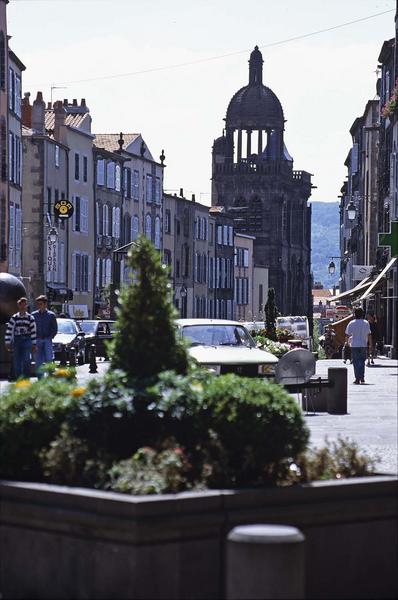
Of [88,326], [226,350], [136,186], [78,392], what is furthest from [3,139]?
[78,392]

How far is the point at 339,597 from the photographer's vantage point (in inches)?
323

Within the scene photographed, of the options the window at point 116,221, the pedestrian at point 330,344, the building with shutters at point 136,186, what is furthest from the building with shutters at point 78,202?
the pedestrian at point 330,344

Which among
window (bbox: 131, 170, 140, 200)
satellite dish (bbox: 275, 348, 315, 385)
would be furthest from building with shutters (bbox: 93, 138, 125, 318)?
satellite dish (bbox: 275, 348, 315, 385)

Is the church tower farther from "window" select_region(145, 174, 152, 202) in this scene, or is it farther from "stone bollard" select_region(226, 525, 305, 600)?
"stone bollard" select_region(226, 525, 305, 600)

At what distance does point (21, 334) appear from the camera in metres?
27.8

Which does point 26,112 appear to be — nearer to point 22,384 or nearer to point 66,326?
point 66,326

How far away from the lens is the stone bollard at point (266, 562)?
6.70 meters

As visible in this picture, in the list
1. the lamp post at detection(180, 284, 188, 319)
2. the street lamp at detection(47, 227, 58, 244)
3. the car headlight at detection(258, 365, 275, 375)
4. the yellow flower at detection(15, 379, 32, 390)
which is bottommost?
the car headlight at detection(258, 365, 275, 375)

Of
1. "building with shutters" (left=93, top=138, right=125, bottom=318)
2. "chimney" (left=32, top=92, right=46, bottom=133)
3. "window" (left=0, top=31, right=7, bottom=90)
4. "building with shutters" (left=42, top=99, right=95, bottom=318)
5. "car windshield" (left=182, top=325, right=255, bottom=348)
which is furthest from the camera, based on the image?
"building with shutters" (left=93, top=138, right=125, bottom=318)

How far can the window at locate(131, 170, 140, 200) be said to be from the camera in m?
109

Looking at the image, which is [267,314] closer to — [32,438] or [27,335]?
[27,335]

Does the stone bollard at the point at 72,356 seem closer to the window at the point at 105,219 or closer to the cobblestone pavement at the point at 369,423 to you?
the cobblestone pavement at the point at 369,423

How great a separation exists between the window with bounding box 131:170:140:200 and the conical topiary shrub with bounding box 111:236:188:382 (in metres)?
100

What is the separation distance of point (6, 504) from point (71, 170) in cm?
8456
